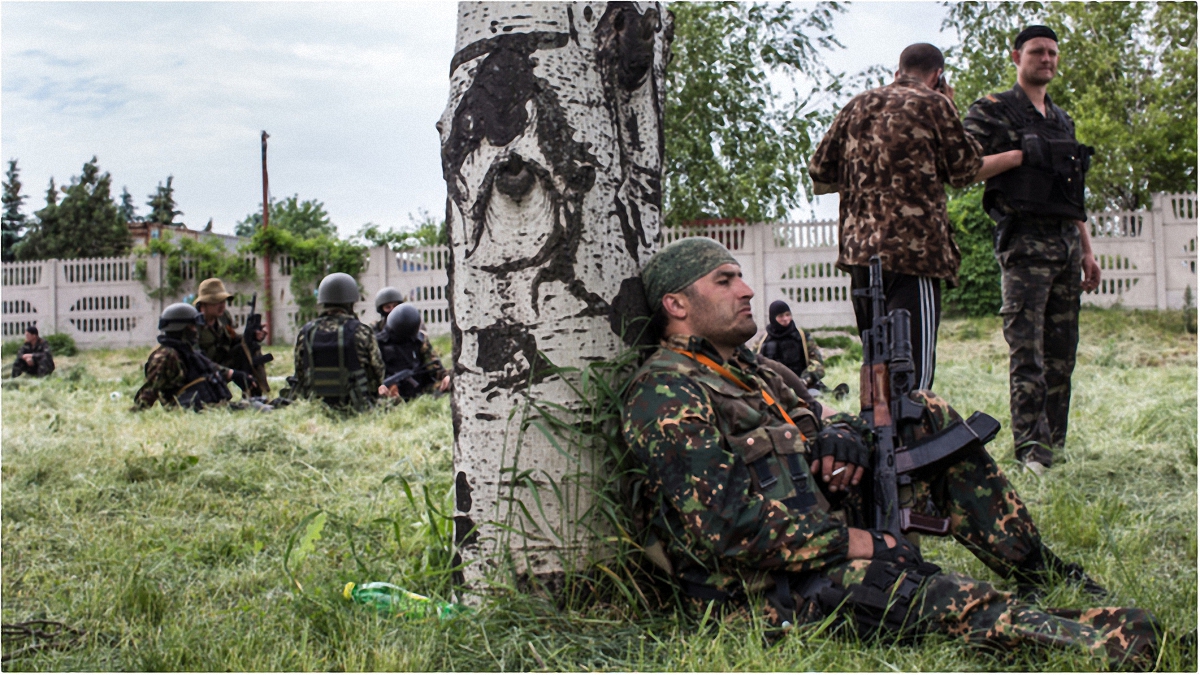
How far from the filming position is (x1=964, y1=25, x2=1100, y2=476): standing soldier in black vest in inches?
175

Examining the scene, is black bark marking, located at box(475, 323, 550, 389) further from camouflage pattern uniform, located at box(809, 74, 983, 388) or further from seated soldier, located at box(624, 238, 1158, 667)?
camouflage pattern uniform, located at box(809, 74, 983, 388)

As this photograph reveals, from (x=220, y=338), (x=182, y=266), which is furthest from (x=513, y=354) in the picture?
(x=182, y=266)

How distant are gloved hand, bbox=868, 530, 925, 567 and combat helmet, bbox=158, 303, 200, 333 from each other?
6.85 metres

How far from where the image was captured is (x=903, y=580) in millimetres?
2299

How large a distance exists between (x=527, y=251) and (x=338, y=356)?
5391 mm

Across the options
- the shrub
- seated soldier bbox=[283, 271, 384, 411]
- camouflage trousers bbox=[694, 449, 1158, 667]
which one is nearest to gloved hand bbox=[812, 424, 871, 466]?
camouflage trousers bbox=[694, 449, 1158, 667]

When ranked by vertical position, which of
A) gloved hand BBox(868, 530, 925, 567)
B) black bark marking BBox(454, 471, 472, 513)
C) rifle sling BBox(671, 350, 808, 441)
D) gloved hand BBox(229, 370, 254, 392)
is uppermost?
rifle sling BBox(671, 350, 808, 441)

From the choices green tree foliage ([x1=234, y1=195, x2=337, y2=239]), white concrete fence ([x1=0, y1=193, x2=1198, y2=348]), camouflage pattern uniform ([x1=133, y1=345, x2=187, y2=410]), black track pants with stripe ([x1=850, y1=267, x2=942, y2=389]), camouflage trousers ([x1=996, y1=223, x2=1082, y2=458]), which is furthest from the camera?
green tree foliage ([x1=234, y1=195, x2=337, y2=239])

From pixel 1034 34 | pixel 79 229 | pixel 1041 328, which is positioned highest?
pixel 79 229

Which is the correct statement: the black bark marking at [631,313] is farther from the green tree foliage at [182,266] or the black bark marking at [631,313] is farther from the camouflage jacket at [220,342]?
the green tree foliage at [182,266]

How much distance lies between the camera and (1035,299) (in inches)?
177

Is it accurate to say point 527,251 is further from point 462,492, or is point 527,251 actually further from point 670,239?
point 670,239

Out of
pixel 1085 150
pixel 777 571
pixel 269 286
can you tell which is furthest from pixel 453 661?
pixel 269 286

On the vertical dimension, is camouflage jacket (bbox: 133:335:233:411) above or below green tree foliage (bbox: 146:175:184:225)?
below
